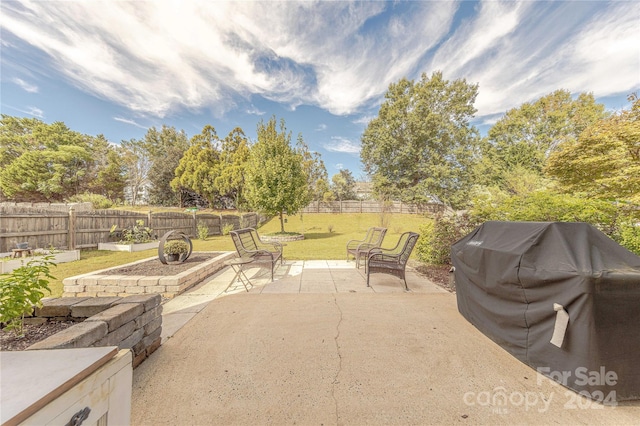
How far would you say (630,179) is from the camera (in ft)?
17.9

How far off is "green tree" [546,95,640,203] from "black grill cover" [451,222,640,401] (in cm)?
523

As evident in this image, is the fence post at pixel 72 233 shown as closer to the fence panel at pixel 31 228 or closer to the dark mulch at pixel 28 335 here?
the fence panel at pixel 31 228

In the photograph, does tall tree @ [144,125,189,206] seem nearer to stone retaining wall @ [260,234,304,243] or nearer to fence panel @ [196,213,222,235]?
fence panel @ [196,213,222,235]

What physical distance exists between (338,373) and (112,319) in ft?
6.91

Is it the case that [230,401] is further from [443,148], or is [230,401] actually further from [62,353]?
[443,148]

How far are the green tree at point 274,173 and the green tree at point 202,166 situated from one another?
42.3 feet

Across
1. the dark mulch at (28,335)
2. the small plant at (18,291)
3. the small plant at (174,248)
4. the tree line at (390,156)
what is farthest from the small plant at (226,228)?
the small plant at (18,291)

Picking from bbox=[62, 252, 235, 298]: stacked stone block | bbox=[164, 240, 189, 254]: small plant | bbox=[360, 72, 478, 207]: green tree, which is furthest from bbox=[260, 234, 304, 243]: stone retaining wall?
bbox=[360, 72, 478, 207]: green tree

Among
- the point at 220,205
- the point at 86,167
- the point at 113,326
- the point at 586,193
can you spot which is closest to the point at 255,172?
the point at 113,326

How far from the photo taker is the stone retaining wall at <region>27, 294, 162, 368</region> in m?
1.82

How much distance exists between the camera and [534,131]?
22969mm

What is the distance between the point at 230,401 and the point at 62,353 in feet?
4.35

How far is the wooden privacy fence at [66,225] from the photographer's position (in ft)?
21.5

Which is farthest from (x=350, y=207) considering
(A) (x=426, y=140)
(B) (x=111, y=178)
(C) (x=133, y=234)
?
(B) (x=111, y=178)
